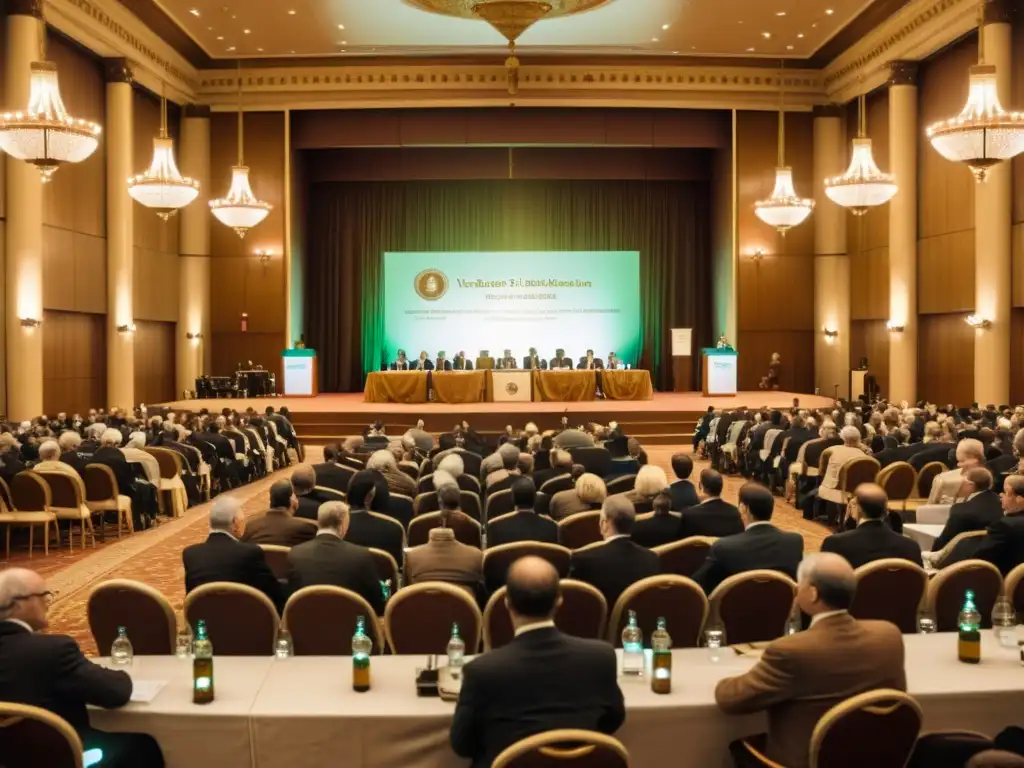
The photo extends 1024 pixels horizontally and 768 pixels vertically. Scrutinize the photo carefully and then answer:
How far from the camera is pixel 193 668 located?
337 centimetres

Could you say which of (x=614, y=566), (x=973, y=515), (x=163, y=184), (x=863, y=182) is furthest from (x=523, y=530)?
(x=163, y=184)

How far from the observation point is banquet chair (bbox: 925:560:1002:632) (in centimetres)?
451

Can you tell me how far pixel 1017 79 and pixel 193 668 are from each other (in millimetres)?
16070

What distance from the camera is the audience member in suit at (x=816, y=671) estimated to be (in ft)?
9.66

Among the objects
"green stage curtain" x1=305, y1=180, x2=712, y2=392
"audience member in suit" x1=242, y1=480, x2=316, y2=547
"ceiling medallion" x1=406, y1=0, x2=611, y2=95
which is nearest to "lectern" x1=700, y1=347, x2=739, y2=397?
"green stage curtain" x1=305, y1=180, x2=712, y2=392

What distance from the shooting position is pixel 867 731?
9.26ft

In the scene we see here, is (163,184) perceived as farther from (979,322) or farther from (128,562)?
(979,322)

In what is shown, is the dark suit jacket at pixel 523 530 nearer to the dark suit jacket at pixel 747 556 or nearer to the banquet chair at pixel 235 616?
the dark suit jacket at pixel 747 556

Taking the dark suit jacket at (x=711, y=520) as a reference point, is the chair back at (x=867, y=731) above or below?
below

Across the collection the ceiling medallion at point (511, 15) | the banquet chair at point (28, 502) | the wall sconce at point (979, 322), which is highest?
the ceiling medallion at point (511, 15)

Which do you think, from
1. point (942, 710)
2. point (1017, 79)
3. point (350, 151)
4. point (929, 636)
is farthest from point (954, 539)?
point (350, 151)

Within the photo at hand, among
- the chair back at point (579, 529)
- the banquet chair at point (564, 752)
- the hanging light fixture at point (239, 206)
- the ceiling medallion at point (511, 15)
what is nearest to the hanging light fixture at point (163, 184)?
the hanging light fixture at point (239, 206)

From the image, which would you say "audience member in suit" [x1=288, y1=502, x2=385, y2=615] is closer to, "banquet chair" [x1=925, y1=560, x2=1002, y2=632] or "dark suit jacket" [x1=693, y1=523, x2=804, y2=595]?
"dark suit jacket" [x1=693, y1=523, x2=804, y2=595]

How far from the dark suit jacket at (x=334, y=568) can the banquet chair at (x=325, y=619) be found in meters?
0.41
